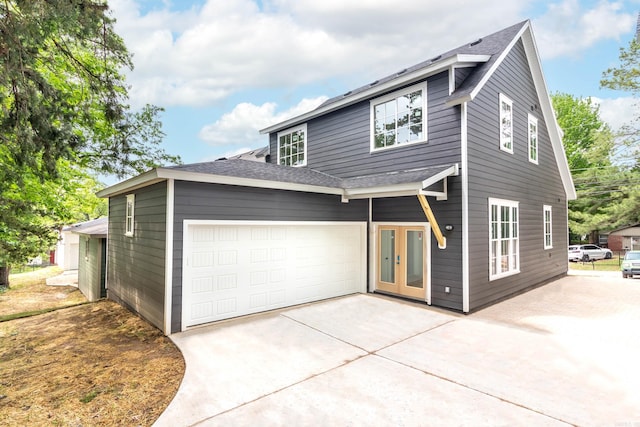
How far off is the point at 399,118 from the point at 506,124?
305cm

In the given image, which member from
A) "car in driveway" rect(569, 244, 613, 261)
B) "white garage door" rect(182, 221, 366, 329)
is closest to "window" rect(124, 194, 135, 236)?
"white garage door" rect(182, 221, 366, 329)

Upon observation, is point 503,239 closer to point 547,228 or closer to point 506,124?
point 506,124

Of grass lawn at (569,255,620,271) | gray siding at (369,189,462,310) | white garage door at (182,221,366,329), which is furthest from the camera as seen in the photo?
grass lawn at (569,255,620,271)

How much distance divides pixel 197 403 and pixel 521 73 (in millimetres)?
11242

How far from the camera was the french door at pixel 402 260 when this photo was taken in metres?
7.81

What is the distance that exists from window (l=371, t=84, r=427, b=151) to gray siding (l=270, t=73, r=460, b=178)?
167mm

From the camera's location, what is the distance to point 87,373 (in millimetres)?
4129

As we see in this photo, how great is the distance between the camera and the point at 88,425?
301cm

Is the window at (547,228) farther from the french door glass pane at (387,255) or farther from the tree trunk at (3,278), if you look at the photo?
the tree trunk at (3,278)

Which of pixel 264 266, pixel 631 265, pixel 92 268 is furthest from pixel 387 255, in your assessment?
pixel 631 265

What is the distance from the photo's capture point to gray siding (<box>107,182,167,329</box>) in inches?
229

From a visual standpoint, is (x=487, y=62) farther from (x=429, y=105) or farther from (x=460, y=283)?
(x=460, y=283)

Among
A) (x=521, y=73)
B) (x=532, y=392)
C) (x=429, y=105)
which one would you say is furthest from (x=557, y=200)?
(x=532, y=392)

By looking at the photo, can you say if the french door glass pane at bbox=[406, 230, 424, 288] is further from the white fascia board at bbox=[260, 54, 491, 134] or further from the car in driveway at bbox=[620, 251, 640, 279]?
the car in driveway at bbox=[620, 251, 640, 279]
